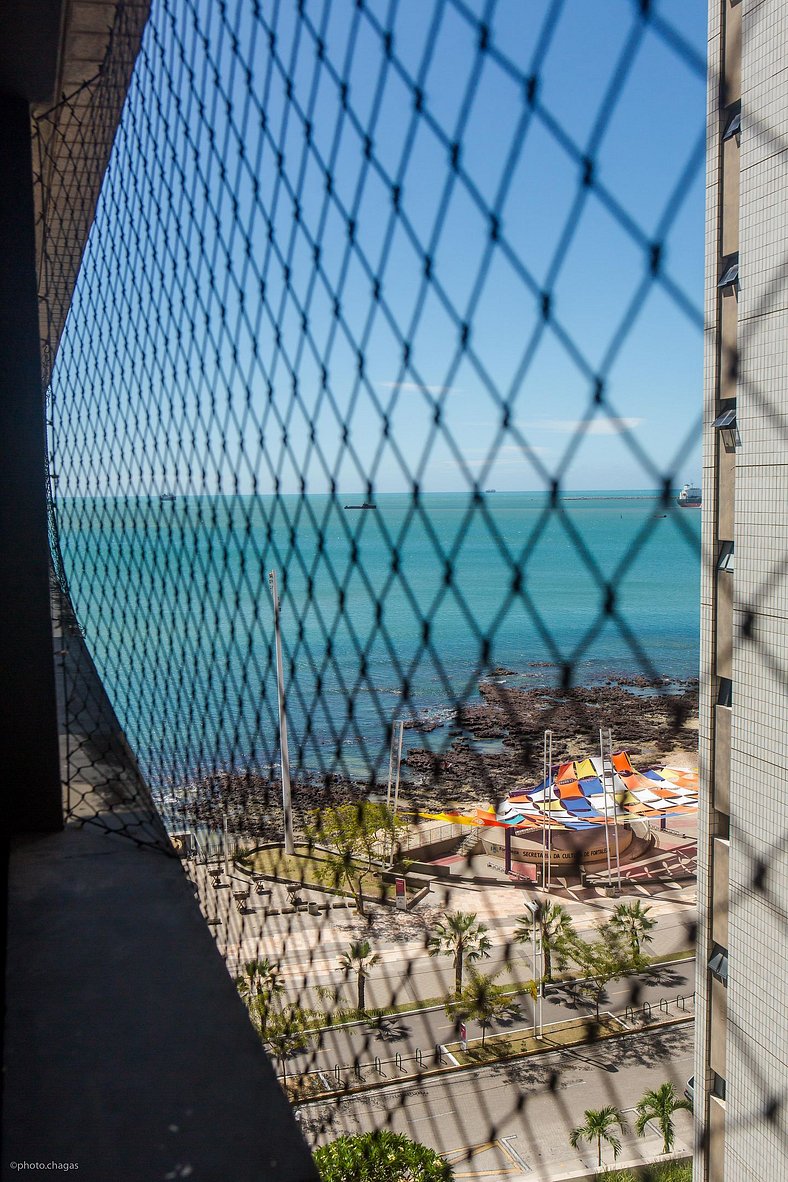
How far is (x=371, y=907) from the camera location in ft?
29.3

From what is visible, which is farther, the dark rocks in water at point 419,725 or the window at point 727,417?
the dark rocks in water at point 419,725

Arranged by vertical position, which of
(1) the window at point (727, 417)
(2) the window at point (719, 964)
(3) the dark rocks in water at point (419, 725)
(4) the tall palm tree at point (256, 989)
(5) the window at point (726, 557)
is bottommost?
(2) the window at point (719, 964)

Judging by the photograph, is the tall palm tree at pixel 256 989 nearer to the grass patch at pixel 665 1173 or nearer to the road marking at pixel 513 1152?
the grass patch at pixel 665 1173

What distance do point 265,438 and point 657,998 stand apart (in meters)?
8.02

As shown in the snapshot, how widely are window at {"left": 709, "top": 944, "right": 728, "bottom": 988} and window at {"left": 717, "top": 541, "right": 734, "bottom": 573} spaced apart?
89.6 inches

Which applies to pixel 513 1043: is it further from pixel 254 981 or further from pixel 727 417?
pixel 727 417

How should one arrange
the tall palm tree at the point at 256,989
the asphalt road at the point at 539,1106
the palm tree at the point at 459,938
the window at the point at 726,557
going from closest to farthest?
1. the tall palm tree at the point at 256,989
2. the window at the point at 726,557
3. the palm tree at the point at 459,938
4. the asphalt road at the point at 539,1106

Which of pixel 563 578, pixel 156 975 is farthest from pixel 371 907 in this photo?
pixel 563 578

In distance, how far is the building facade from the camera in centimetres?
64

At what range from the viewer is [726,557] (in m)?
1.25

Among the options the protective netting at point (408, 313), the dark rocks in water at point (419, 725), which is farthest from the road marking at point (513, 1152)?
the dark rocks in water at point (419, 725)

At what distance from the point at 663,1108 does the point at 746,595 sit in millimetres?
4468

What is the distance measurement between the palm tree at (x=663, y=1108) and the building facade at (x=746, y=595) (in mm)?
1330

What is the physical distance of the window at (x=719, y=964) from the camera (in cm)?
311
